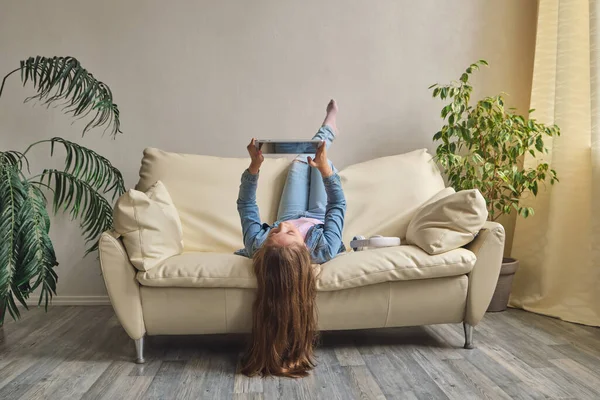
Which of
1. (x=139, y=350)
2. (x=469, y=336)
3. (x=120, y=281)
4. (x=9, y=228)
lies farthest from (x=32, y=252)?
(x=469, y=336)

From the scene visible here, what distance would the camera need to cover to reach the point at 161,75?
357 centimetres

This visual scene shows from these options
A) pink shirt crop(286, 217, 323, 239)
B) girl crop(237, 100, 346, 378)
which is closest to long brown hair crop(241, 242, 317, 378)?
girl crop(237, 100, 346, 378)

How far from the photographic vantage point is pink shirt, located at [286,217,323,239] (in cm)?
273

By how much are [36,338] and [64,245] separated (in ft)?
2.74

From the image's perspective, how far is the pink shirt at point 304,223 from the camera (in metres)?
2.73

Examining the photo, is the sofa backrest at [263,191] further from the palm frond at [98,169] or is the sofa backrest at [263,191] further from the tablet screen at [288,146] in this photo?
the tablet screen at [288,146]

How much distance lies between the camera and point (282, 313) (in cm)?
234

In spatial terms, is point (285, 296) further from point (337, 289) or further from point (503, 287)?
point (503, 287)

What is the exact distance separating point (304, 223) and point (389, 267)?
52 cm

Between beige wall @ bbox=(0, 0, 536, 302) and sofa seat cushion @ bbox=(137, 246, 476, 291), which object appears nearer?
sofa seat cushion @ bbox=(137, 246, 476, 291)

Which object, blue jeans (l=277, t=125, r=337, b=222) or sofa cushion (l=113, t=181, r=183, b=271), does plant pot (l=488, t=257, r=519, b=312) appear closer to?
blue jeans (l=277, t=125, r=337, b=222)

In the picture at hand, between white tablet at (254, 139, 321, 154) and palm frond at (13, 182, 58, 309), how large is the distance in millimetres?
1014

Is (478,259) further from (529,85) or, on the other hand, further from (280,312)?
(529,85)

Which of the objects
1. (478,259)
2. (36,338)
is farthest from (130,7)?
(478,259)
